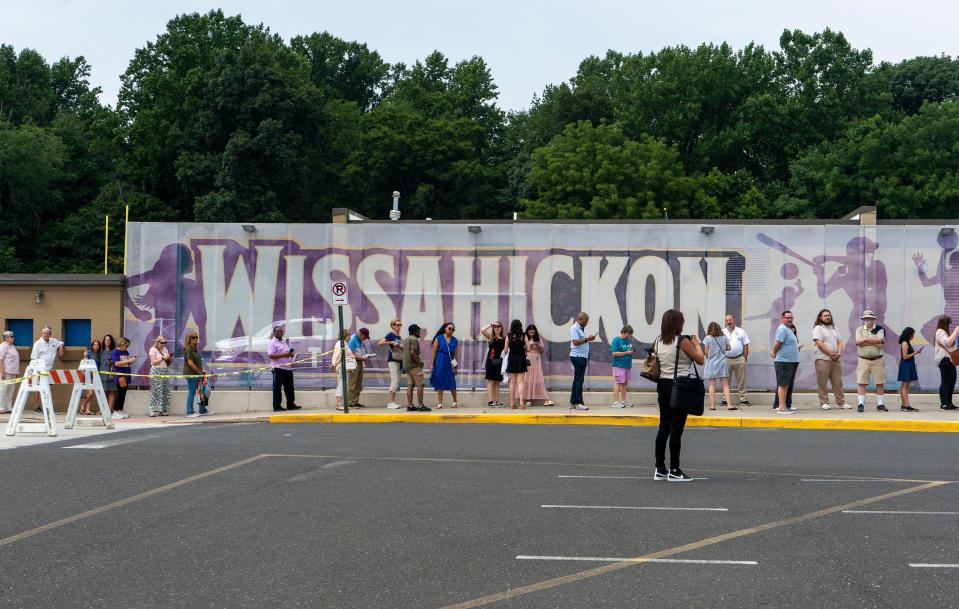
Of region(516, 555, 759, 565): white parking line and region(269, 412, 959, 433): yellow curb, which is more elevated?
region(269, 412, 959, 433): yellow curb

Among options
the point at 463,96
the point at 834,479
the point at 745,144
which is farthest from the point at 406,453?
the point at 463,96

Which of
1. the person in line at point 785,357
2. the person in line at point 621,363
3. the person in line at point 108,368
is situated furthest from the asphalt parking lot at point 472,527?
the person in line at point 108,368

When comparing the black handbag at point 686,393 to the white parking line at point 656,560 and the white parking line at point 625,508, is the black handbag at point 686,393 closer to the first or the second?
the white parking line at point 625,508

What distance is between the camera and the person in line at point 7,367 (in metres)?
22.5

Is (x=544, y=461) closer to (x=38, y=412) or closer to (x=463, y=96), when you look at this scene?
(x=38, y=412)

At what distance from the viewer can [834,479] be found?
39.1 feet

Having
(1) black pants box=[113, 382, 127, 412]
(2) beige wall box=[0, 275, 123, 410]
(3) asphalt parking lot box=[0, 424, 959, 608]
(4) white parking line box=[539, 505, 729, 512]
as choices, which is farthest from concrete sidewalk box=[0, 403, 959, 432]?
(4) white parking line box=[539, 505, 729, 512]

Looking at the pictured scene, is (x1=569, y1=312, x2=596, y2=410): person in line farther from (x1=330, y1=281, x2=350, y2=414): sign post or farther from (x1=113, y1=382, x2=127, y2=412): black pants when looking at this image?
(x1=113, y1=382, x2=127, y2=412): black pants

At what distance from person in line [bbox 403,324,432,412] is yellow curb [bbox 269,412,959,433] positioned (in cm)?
84

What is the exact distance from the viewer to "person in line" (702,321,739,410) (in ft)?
68.6

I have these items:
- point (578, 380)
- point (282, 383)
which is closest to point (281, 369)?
point (282, 383)

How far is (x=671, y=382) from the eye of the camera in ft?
39.1

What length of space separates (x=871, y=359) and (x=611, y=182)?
39822 millimetres

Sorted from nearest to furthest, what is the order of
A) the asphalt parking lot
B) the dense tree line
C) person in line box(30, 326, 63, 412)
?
the asphalt parking lot
person in line box(30, 326, 63, 412)
the dense tree line
